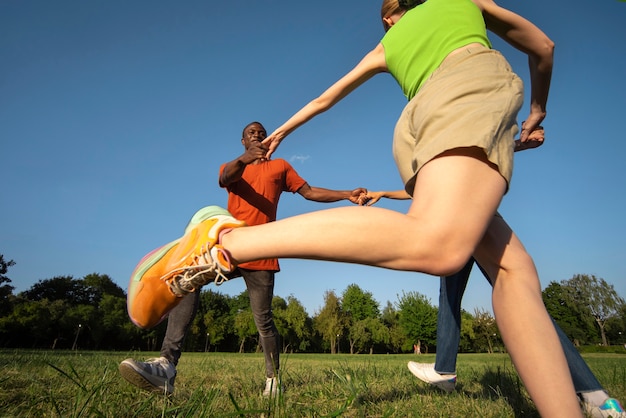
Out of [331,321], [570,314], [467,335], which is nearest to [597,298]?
[570,314]

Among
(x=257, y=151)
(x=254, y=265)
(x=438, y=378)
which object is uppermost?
(x=257, y=151)

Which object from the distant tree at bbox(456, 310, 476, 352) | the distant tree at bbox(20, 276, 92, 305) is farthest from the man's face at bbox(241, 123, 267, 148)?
the distant tree at bbox(20, 276, 92, 305)

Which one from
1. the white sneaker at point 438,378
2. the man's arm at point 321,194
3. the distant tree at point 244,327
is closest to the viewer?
the white sneaker at point 438,378

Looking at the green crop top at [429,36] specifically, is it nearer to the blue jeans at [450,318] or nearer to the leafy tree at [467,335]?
the blue jeans at [450,318]

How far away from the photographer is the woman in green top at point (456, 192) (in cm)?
134

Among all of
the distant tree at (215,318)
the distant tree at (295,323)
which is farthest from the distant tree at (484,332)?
the distant tree at (215,318)

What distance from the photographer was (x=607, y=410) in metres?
1.90

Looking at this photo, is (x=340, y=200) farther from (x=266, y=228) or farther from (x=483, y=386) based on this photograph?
(x=266, y=228)

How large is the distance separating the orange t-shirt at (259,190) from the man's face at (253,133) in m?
0.43

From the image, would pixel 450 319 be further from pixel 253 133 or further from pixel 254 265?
pixel 253 133

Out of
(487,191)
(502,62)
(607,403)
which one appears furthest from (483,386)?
(502,62)

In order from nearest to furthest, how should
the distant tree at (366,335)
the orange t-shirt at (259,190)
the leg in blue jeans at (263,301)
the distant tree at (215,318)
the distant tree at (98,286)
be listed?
1. the leg in blue jeans at (263,301)
2. the orange t-shirt at (259,190)
3. the distant tree at (215,318)
4. the distant tree at (366,335)
5. the distant tree at (98,286)

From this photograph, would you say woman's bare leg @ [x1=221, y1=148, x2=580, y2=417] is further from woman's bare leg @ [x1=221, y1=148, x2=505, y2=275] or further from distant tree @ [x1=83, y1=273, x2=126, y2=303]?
distant tree @ [x1=83, y1=273, x2=126, y2=303]

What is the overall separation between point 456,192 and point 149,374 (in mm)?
2156
